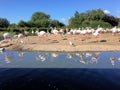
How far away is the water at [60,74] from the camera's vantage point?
30.8 feet

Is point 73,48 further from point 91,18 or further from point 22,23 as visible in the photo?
point 22,23

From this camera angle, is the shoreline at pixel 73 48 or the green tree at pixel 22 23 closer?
the shoreline at pixel 73 48

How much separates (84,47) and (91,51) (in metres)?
0.89

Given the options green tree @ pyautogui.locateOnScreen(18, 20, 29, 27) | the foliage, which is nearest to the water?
the foliage

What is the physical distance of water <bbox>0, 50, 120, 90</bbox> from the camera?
30.8ft

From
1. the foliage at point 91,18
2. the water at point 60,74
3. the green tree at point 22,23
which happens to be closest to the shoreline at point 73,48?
the water at point 60,74

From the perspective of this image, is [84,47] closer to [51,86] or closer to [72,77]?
[72,77]

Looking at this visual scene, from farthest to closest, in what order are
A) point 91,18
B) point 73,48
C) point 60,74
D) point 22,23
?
→ point 22,23, point 91,18, point 73,48, point 60,74

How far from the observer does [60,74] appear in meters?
11.0

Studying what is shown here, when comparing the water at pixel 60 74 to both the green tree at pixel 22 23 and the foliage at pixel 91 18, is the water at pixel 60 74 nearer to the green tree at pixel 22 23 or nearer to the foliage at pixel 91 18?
the foliage at pixel 91 18

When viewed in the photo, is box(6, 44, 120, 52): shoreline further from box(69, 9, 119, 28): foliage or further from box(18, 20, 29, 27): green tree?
box(18, 20, 29, 27): green tree

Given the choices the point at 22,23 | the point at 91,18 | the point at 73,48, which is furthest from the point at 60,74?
the point at 22,23

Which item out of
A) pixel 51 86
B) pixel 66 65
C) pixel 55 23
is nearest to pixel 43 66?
pixel 66 65

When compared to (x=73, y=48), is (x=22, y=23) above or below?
above
